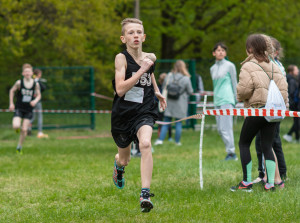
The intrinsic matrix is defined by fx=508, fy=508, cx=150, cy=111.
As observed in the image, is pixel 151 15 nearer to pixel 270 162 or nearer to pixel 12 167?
pixel 12 167

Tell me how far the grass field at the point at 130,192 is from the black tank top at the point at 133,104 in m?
0.97

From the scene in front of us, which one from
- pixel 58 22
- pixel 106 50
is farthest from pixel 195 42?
pixel 58 22

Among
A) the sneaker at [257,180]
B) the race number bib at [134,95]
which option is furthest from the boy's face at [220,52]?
the race number bib at [134,95]

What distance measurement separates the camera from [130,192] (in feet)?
21.6

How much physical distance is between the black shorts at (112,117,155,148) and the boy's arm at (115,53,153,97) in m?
0.37

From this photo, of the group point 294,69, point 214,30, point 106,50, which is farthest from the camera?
point 214,30

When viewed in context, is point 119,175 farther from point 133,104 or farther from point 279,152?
point 279,152

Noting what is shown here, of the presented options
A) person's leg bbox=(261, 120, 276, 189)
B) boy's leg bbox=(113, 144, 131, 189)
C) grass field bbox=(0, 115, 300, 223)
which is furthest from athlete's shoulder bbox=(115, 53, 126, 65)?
person's leg bbox=(261, 120, 276, 189)

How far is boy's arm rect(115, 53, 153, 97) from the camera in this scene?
16.4ft

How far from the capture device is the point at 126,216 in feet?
17.5

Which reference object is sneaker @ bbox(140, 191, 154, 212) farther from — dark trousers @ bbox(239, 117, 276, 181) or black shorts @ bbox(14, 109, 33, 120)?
black shorts @ bbox(14, 109, 33, 120)

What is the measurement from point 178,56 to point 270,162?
77.4 ft

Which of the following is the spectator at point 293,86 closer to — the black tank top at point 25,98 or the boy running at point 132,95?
the black tank top at point 25,98

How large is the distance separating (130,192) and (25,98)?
5643 mm
